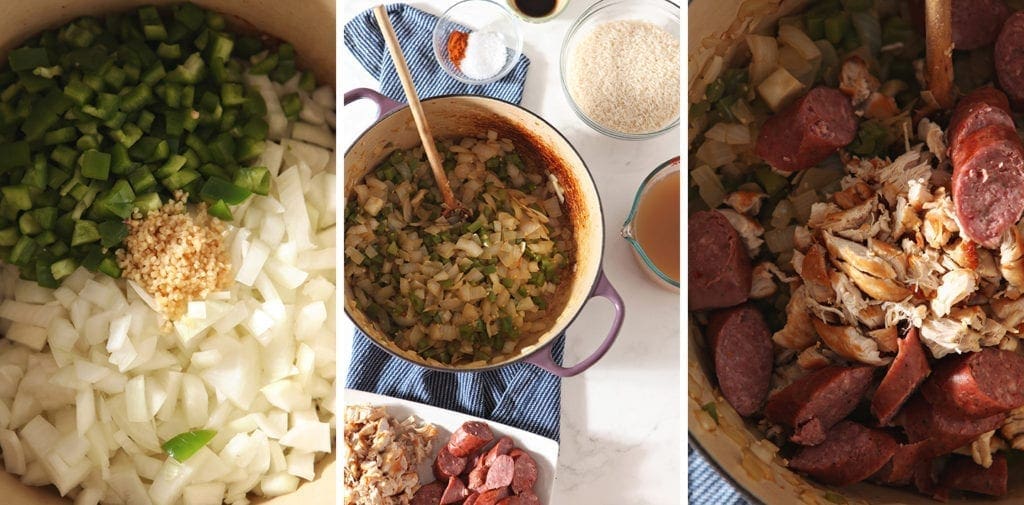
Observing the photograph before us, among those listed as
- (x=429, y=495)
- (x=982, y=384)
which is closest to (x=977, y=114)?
(x=982, y=384)

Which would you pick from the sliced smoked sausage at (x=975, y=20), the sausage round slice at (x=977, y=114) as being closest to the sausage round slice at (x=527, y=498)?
the sausage round slice at (x=977, y=114)

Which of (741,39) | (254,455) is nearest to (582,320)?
(741,39)

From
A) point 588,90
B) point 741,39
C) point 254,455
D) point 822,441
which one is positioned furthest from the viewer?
point 254,455

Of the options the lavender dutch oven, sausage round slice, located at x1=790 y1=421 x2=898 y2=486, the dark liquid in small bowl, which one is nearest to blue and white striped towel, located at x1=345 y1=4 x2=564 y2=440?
the lavender dutch oven

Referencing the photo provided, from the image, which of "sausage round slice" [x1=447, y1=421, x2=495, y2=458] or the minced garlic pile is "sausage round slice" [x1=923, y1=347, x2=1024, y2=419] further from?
the minced garlic pile

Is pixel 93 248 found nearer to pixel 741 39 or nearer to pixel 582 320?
pixel 582 320

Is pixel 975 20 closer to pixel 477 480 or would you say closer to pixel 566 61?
pixel 566 61

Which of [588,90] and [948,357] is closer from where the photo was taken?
[948,357]
